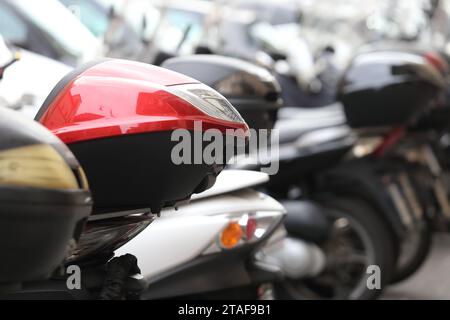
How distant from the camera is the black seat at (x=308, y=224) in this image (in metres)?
4.61

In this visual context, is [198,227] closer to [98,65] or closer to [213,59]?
[213,59]

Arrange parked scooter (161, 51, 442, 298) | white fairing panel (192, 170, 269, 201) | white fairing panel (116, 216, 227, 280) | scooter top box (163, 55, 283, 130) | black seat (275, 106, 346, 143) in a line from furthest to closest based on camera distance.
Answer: black seat (275, 106, 346, 143), parked scooter (161, 51, 442, 298), white fairing panel (192, 170, 269, 201), scooter top box (163, 55, 283, 130), white fairing panel (116, 216, 227, 280)

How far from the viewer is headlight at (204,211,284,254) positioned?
3.00 m

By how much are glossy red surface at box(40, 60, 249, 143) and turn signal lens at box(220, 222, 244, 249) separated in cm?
108

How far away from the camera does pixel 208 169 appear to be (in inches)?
76.3

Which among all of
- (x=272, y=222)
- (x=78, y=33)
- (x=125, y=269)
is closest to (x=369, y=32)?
(x=78, y=33)

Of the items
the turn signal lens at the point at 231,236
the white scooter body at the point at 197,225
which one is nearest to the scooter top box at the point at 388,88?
the white scooter body at the point at 197,225

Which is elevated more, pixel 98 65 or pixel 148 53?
pixel 148 53

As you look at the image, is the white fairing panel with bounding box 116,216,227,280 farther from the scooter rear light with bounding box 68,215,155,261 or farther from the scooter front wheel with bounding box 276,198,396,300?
the scooter front wheel with bounding box 276,198,396,300

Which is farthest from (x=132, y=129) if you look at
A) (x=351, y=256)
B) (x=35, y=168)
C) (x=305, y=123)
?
(x=305, y=123)

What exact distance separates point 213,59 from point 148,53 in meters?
3.03

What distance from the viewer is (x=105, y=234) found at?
78.6 inches

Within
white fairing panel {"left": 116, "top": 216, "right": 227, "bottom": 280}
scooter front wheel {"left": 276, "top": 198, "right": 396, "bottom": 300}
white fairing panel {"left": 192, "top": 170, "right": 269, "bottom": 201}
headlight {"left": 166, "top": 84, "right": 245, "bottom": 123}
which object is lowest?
headlight {"left": 166, "top": 84, "right": 245, "bottom": 123}

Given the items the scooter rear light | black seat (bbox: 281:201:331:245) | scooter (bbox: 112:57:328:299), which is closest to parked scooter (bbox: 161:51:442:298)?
black seat (bbox: 281:201:331:245)
